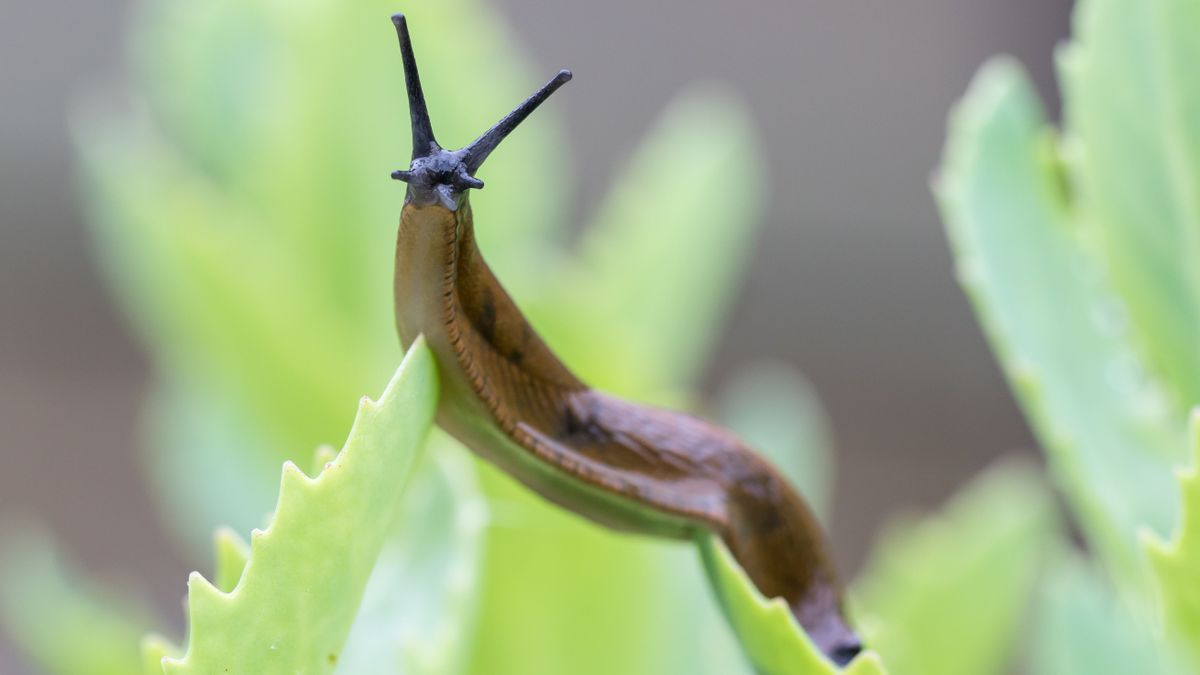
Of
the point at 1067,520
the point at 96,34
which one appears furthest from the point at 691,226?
the point at 96,34

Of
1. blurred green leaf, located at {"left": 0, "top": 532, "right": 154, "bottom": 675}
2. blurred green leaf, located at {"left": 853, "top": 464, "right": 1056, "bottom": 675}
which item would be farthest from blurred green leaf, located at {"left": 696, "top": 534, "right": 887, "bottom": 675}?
blurred green leaf, located at {"left": 0, "top": 532, "right": 154, "bottom": 675}

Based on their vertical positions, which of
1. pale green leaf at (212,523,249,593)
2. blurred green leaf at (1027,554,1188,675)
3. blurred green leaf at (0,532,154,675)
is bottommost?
blurred green leaf at (0,532,154,675)

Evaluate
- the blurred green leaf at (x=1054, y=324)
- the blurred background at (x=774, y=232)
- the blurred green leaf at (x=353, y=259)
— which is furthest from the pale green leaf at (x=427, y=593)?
the blurred background at (x=774, y=232)

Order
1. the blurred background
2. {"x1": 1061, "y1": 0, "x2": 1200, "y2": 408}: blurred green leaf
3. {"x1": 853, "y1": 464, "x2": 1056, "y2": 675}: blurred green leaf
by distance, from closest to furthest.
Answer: {"x1": 1061, "y1": 0, "x2": 1200, "y2": 408}: blurred green leaf < {"x1": 853, "y1": 464, "x2": 1056, "y2": 675}: blurred green leaf < the blurred background

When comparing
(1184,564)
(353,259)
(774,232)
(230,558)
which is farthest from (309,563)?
(774,232)

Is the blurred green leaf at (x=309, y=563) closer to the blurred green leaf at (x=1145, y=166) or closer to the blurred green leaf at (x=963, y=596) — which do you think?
the blurred green leaf at (x=1145, y=166)

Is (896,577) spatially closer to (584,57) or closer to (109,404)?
(584,57)

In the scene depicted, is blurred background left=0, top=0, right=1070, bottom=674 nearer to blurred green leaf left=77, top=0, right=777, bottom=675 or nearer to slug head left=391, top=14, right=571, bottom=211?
blurred green leaf left=77, top=0, right=777, bottom=675
